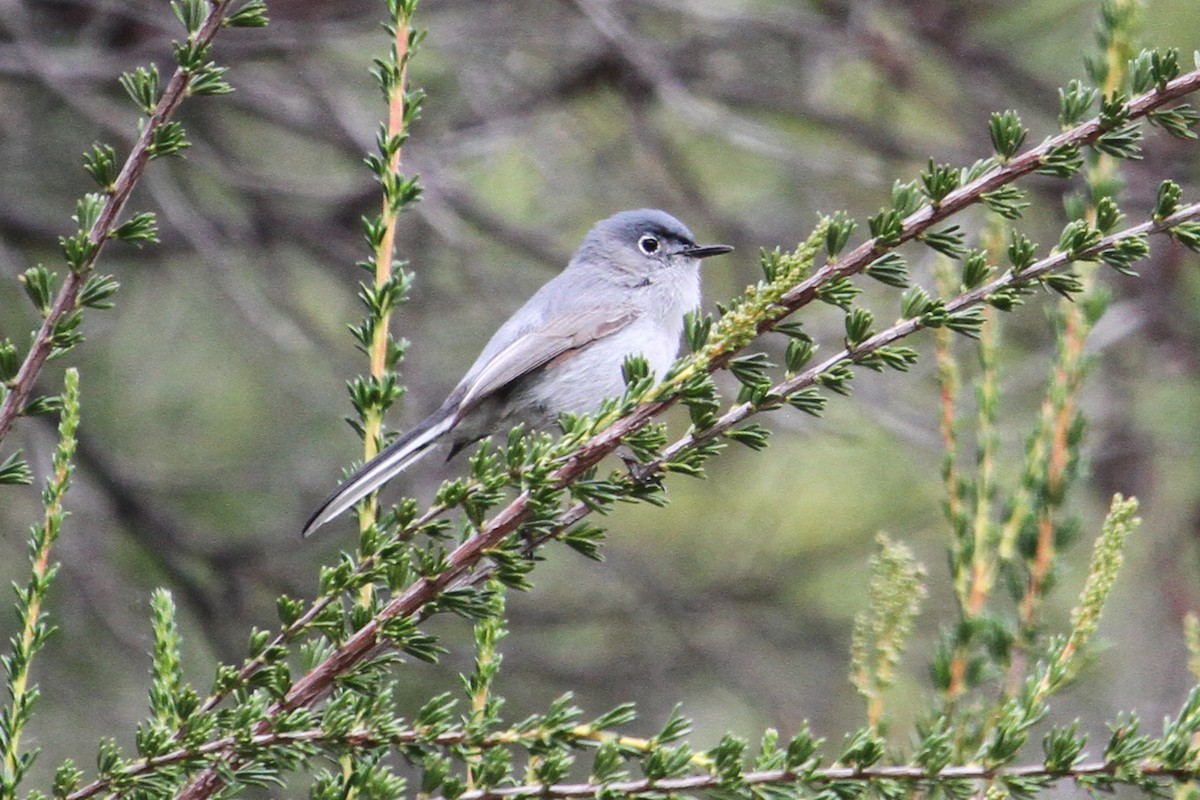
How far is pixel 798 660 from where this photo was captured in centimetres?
606

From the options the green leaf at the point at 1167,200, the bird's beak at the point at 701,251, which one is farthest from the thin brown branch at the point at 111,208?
the bird's beak at the point at 701,251

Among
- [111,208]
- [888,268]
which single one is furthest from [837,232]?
[111,208]

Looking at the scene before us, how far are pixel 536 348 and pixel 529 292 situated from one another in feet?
4.69

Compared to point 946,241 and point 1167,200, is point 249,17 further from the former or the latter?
point 1167,200

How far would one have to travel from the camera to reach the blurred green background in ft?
14.7

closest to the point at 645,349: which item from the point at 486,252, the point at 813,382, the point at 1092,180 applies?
the point at 486,252

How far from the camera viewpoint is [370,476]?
2.12 m

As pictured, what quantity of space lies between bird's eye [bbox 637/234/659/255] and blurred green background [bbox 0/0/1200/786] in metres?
0.42

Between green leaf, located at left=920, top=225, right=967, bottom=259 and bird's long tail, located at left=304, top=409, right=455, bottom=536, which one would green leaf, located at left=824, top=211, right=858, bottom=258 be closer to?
green leaf, located at left=920, top=225, right=967, bottom=259

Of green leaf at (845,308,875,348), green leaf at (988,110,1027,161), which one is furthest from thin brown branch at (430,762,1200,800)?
green leaf at (988,110,1027,161)

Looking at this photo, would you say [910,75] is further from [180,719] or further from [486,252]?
[180,719]

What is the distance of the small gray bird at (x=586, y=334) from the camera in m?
3.54

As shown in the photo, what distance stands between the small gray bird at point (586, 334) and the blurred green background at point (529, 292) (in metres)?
0.39

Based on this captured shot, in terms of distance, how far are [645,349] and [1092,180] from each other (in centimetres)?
194
